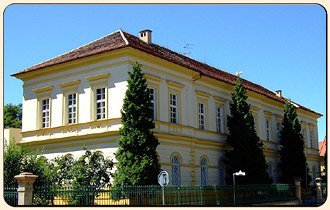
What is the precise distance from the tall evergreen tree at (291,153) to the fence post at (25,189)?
86.4ft

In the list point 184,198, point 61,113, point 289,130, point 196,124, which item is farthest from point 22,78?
point 289,130

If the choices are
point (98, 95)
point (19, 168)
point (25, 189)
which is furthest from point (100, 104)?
point (25, 189)

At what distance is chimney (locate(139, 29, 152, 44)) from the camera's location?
3142 centimetres

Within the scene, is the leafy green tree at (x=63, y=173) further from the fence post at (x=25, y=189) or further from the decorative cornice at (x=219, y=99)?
the decorative cornice at (x=219, y=99)

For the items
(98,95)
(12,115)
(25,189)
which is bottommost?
(25,189)

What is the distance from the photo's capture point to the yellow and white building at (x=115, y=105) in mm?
25906

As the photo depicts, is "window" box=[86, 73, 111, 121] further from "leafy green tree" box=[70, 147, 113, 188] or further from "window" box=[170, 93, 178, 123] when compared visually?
"window" box=[170, 93, 178, 123]

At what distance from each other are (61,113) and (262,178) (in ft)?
46.8

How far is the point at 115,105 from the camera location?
25.5 m

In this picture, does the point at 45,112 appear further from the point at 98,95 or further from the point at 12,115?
the point at 12,115

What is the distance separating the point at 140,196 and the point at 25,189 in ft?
17.6

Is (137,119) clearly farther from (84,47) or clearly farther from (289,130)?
(289,130)

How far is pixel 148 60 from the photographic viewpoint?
2683 cm

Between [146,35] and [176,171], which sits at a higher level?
[146,35]
